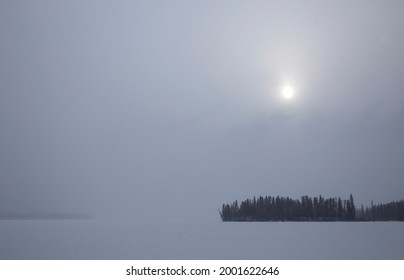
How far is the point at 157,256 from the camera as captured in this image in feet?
163
